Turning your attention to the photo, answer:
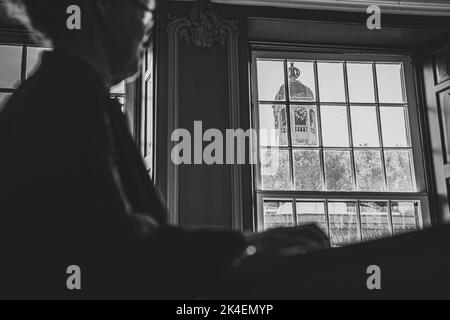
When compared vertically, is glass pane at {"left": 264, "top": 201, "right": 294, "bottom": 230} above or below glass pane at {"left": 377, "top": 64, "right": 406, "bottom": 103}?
below

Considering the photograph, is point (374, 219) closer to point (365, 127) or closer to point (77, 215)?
point (365, 127)

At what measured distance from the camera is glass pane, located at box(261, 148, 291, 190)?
14.1 feet

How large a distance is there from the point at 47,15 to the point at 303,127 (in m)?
3.96

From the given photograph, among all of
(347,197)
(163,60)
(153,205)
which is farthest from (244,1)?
(153,205)

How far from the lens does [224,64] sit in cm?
419

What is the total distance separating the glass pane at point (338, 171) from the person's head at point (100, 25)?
3869 millimetres

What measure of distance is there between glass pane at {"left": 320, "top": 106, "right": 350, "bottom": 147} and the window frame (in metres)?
0.07

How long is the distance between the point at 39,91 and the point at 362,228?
4.01 m

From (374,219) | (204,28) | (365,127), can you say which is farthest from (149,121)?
(374,219)

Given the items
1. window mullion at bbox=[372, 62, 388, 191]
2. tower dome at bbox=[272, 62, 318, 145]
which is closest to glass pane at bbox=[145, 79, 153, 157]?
tower dome at bbox=[272, 62, 318, 145]

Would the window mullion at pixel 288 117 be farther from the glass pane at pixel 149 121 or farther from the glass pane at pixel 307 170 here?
the glass pane at pixel 149 121

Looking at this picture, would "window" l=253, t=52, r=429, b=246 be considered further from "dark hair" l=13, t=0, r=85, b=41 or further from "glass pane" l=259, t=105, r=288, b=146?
"dark hair" l=13, t=0, r=85, b=41

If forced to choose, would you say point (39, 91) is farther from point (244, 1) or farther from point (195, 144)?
point (244, 1)

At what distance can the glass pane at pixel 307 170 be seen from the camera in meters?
4.35
